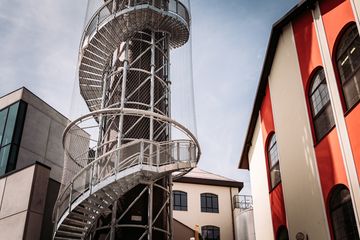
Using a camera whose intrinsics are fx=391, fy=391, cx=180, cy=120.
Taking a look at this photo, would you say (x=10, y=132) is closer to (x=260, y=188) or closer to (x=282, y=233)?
(x=260, y=188)

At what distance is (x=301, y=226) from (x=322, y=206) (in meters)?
1.70

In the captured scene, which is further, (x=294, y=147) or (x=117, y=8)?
(x=117, y=8)

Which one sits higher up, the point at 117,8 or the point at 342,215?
→ the point at 117,8

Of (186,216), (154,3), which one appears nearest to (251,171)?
(154,3)

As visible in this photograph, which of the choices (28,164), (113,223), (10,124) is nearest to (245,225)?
(28,164)

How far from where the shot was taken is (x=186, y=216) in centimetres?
3241

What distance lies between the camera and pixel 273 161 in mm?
16734

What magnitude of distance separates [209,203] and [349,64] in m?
24.5

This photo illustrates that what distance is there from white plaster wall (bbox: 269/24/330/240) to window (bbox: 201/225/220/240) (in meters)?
18.3

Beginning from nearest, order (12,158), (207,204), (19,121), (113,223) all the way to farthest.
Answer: (113,223)
(12,158)
(19,121)
(207,204)

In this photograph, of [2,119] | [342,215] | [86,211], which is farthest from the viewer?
[2,119]

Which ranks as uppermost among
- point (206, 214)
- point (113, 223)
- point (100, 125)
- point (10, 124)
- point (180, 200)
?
point (10, 124)

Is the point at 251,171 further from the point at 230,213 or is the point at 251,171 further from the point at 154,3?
the point at 230,213

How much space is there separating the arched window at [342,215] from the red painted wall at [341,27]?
46.4 inches
